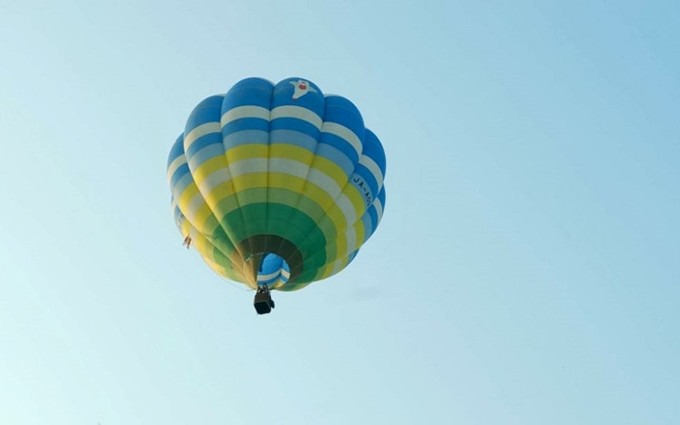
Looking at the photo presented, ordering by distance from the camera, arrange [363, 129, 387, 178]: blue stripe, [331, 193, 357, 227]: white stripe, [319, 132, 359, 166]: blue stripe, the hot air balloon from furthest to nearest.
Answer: [363, 129, 387, 178]: blue stripe, [319, 132, 359, 166]: blue stripe, [331, 193, 357, 227]: white stripe, the hot air balloon

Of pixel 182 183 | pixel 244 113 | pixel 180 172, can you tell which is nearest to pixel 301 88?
pixel 244 113

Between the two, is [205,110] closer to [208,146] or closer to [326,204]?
[208,146]

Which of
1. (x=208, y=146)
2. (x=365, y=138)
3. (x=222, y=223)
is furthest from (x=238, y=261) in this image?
(x=365, y=138)

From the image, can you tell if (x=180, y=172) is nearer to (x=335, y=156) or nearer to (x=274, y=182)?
(x=274, y=182)

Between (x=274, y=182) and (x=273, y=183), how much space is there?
31mm

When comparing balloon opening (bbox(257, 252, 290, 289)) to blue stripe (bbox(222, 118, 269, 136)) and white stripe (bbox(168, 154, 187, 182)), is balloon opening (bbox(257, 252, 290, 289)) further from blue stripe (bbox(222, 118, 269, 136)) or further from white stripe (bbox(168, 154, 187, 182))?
white stripe (bbox(168, 154, 187, 182))

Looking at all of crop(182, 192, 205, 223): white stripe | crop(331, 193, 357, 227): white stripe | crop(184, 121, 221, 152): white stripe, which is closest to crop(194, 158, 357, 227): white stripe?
crop(331, 193, 357, 227): white stripe

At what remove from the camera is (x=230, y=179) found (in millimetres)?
25812

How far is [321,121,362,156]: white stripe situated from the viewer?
26.6 metres

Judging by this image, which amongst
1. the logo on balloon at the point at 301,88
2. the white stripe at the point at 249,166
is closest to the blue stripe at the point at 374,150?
the logo on balloon at the point at 301,88

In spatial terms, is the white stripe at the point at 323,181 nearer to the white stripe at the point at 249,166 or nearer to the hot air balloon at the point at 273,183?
the hot air balloon at the point at 273,183

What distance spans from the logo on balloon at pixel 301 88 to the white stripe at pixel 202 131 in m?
1.93

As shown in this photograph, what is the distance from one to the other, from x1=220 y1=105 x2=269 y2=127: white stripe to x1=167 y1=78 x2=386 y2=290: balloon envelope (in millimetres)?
23

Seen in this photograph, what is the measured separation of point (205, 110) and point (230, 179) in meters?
2.17
